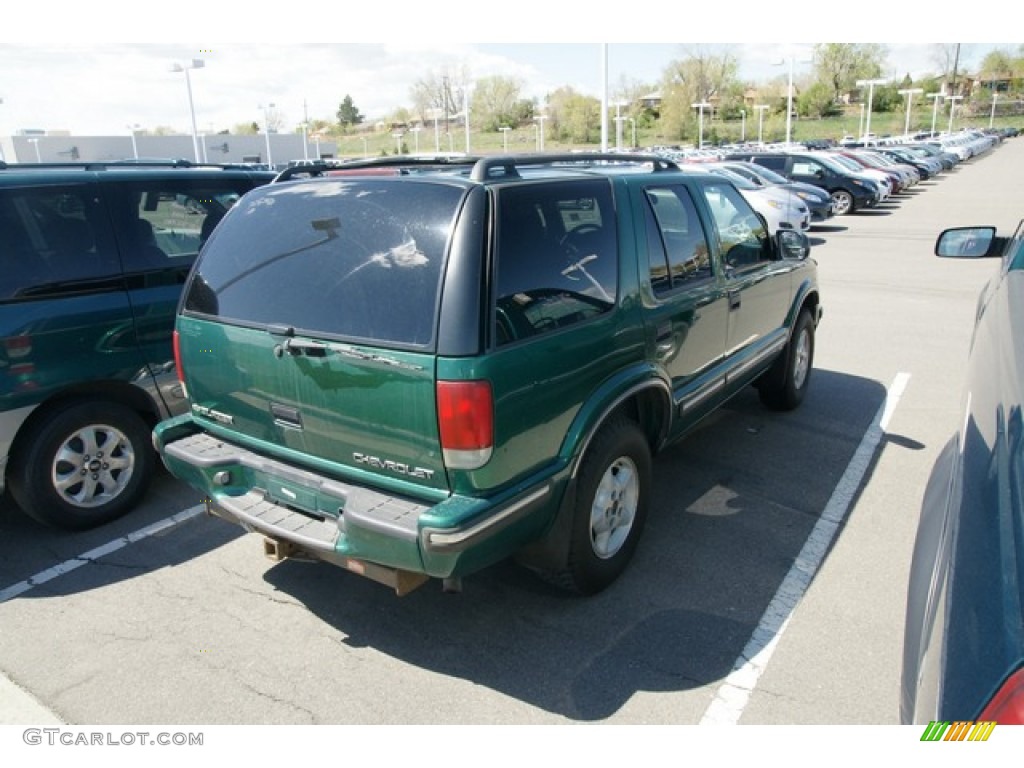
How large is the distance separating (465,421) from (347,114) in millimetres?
134088

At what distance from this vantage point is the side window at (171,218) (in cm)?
447

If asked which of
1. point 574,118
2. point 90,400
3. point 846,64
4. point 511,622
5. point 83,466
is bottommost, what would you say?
point 511,622

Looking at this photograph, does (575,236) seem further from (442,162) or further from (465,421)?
(465,421)

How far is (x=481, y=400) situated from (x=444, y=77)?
9427 centimetres

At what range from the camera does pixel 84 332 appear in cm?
408

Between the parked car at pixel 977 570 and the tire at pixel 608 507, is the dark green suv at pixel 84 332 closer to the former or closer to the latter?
the tire at pixel 608 507

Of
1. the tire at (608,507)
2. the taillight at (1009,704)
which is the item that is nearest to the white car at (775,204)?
the tire at (608,507)

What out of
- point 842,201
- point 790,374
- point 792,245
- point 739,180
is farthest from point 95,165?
point 842,201

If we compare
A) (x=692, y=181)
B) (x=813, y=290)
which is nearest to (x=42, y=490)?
(x=692, y=181)

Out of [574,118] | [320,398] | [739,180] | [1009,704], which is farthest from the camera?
[574,118]

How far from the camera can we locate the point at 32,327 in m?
3.86

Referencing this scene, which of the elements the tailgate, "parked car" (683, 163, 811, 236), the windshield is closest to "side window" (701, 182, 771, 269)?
the tailgate

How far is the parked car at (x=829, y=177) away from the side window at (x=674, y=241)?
19.8 meters

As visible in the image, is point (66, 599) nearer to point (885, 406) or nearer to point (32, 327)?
point (32, 327)
